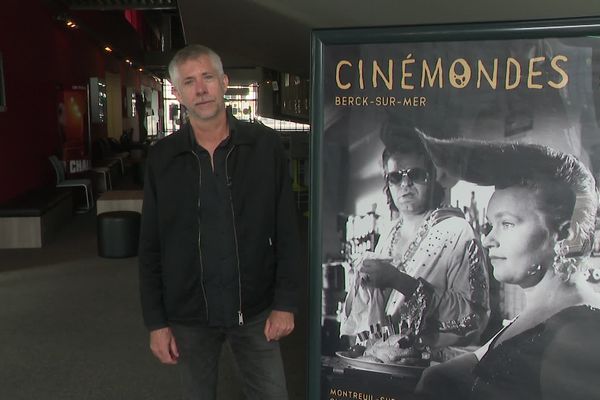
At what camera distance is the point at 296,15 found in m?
4.34

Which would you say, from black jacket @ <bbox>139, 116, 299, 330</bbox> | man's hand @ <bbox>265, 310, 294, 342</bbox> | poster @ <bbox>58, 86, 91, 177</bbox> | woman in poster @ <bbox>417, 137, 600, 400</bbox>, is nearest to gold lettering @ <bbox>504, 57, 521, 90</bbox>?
woman in poster @ <bbox>417, 137, 600, 400</bbox>

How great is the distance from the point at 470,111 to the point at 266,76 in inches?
613

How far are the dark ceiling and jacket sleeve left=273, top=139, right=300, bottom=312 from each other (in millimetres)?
447

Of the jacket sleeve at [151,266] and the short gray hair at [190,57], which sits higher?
the short gray hair at [190,57]

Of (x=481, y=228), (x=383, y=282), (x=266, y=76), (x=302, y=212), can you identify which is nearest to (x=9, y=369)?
(x=383, y=282)

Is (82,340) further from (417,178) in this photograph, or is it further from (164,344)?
(417,178)

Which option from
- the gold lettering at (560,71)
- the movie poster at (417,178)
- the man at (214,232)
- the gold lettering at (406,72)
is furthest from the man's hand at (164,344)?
the gold lettering at (560,71)

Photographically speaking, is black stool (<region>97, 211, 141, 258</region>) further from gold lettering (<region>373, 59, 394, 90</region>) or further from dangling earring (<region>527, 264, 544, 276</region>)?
dangling earring (<region>527, 264, 544, 276</region>)

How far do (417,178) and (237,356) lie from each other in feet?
2.68

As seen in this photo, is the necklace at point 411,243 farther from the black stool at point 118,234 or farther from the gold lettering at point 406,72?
the black stool at point 118,234

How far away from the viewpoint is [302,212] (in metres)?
7.55

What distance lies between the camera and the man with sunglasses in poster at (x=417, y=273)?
4.25 ft

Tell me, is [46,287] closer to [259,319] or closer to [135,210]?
[135,210]

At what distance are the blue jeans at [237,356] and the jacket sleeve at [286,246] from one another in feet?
0.29
